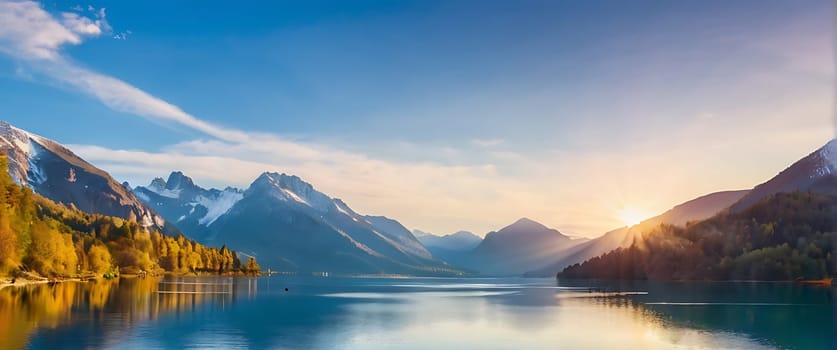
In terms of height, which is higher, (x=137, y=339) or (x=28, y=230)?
(x=28, y=230)

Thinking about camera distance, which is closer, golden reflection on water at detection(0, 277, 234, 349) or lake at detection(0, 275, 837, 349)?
lake at detection(0, 275, 837, 349)

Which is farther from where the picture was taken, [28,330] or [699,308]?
[699,308]

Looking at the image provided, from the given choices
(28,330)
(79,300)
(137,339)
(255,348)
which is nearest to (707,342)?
(255,348)

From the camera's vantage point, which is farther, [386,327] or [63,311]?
[63,311]

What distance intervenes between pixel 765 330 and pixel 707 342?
16.1m

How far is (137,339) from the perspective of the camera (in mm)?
63781

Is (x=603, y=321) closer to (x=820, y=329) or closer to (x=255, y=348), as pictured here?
(x=820, y=329)

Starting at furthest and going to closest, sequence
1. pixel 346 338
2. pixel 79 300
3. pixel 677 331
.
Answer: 1. pixel 79 300
2. pixel 677 331
3. pixel 346 338

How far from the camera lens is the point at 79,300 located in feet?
365

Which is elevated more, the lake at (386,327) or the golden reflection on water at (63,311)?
the golden reflection on water at (63,311)

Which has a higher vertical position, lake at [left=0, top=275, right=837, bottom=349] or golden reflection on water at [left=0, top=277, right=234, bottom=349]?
golden reflection on water at [left=0, top=277, right=234, bottom=349]

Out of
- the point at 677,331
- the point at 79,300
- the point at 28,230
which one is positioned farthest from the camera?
the point at 28,230

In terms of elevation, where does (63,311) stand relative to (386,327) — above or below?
above

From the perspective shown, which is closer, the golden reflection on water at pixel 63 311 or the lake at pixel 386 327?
the lake at pixel 386 327
